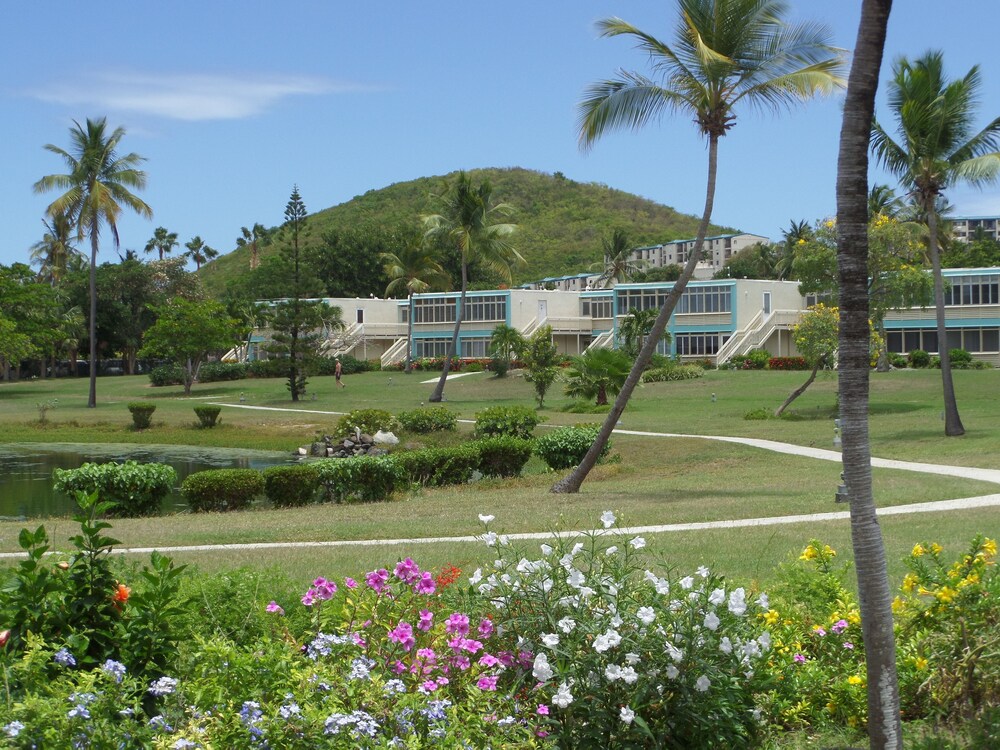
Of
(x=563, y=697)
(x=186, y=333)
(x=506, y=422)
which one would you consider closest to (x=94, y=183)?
(x=186, y=333)

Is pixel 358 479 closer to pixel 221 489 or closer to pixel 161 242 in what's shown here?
pixel 221 489

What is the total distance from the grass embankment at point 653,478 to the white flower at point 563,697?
7.10 feet

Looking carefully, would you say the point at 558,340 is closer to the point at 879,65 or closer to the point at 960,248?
the point at 960,248

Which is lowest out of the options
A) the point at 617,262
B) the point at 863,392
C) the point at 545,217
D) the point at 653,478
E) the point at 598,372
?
the point at 653,478

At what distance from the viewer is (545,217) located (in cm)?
14175

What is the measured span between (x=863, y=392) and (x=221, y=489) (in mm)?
15340

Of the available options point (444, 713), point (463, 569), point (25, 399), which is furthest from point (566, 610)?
point (25, 399)

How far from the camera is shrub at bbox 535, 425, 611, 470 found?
2355cm

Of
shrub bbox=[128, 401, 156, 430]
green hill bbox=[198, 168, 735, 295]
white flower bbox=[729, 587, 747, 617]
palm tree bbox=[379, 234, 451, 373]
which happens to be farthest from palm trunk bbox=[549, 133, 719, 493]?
green hill bbox=[198, 168, 735, 295]

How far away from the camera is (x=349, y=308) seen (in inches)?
3046

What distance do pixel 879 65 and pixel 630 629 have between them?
8.82 ft

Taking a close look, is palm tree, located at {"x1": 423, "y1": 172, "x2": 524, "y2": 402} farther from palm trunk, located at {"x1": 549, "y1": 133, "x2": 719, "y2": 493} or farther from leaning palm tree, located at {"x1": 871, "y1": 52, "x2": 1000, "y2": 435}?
palm trunk, located at {"x1": 549, "y1": 133, "x2": 719, "y2": 493}

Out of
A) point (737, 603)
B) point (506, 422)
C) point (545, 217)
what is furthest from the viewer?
point (545, 217)

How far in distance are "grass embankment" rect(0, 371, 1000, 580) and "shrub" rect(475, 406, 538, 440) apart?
1.33 metres
